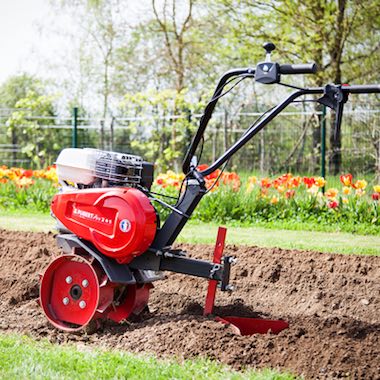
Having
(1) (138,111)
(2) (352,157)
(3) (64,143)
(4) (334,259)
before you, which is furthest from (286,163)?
(4) (334,259)

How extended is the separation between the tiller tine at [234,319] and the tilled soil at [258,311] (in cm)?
11

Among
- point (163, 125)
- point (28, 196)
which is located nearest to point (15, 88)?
point (163, 125)

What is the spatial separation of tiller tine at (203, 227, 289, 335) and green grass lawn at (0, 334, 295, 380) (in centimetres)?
78

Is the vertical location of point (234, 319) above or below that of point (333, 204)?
below

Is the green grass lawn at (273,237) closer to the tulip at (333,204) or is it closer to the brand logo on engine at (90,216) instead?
the tulip at (333,204)

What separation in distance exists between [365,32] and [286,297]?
1298cm

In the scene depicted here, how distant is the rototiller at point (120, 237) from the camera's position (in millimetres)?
4941

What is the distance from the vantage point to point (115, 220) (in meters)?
5.00

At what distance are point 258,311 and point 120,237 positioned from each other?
1297mm

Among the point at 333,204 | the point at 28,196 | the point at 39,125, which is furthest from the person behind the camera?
the point at 39,125

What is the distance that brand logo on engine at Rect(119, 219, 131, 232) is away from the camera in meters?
Answer: 4.93

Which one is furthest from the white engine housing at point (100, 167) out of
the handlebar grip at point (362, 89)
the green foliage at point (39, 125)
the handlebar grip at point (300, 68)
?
the green foliage at point (39, 125)

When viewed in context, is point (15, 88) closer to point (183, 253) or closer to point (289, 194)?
point (289, 194)

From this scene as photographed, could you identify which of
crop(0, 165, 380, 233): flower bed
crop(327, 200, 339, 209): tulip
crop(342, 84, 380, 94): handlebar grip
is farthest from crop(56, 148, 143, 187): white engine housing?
crop(327, 200, 339, 209): tulip
